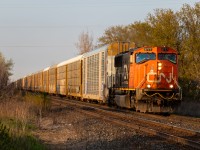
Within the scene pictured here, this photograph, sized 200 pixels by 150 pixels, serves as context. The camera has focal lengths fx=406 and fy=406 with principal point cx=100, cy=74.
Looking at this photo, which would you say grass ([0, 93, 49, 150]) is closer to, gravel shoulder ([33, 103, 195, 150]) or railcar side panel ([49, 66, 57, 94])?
gravel shoulder ([33, 103, 195, 150])

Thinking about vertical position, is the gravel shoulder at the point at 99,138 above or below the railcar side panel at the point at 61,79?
below

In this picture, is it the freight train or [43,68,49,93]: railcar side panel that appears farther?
[43,68,49,93]: railcar side panel

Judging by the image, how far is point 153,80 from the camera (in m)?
18.6

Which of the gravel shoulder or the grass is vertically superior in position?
the grass

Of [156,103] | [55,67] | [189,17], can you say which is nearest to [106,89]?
[156,103]

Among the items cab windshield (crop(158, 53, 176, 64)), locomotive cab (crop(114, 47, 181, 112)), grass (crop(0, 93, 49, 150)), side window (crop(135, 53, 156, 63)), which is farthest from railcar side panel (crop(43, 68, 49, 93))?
cab windshield (crop(158, 53, 176, 64))

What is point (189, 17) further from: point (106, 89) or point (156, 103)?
point (156, 103)

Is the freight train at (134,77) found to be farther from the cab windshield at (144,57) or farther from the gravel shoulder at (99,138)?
the gravel shoulder at (99,138)

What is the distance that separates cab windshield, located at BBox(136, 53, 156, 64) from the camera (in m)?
18.7

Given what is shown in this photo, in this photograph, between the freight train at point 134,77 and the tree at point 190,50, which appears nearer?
the freight train at point 134,77

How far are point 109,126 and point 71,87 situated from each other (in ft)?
67.4

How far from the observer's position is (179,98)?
18188mm

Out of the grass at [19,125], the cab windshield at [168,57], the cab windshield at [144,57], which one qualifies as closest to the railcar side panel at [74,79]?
the grass at [19,125]

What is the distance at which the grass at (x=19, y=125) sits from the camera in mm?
9039
